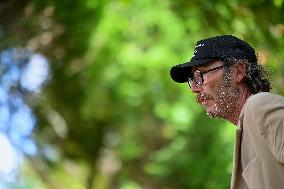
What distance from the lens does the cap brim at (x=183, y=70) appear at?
293 centimetres

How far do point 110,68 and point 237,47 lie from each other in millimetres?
10119

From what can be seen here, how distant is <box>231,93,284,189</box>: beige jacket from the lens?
2504 millimetres

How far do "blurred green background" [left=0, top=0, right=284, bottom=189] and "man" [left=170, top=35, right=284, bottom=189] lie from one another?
16.2 ft

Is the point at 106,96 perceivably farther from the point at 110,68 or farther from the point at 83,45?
the point at 83,45

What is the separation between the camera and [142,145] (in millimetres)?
13398

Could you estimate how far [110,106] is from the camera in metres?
13.4

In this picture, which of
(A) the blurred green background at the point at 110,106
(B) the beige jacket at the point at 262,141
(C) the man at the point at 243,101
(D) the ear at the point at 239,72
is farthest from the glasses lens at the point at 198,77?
(A) the blurred green background at the point at 110,106

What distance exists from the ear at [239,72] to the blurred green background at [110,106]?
16.3ft

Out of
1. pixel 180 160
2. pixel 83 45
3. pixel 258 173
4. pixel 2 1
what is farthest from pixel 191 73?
pixel 83 45

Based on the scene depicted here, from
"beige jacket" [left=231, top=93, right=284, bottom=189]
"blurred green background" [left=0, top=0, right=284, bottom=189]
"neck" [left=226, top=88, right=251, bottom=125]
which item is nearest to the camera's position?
"beige jacket" [left=231, top=93, right=284, bottom=189]

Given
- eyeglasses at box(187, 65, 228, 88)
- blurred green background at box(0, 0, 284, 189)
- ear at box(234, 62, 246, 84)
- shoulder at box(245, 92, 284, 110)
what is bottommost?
shoulder at box(245, 92, 284, 110)

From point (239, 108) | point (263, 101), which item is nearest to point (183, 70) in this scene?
point (239, 108)

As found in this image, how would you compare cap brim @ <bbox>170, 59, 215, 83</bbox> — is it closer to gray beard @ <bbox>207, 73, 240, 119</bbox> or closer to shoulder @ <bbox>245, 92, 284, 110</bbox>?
gray beard @ <bbox>207, 73, 240, 119</bbox>

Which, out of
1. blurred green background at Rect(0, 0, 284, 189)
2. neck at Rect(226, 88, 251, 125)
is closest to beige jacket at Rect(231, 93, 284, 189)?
neck at Rect(226, 88, 251, 125)
